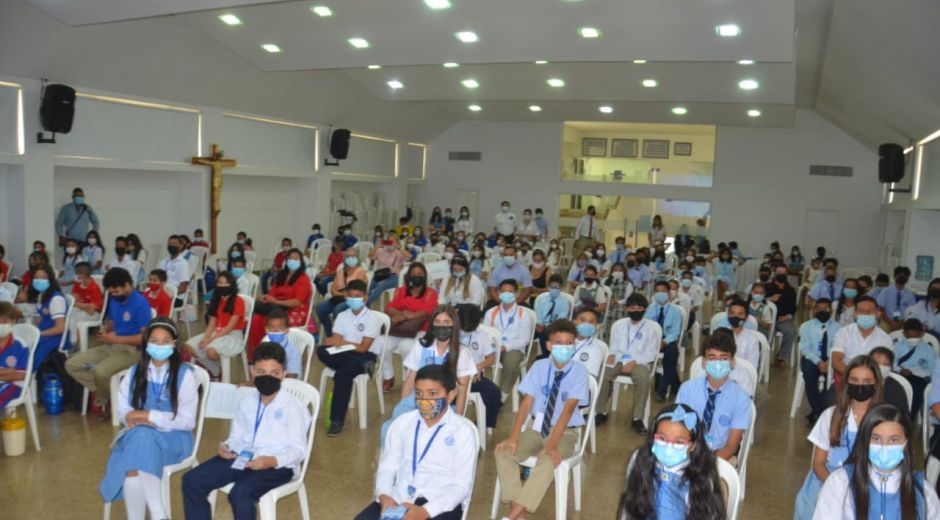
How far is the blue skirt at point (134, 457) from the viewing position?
3771 mm

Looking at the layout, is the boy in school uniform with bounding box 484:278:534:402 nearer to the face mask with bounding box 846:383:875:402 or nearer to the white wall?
the face mask with bounding box 846:383:875:402

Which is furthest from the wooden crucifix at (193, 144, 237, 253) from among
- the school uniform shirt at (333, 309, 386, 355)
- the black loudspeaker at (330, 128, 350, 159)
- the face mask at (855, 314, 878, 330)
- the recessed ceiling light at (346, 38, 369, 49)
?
the face mask at (855, 314, 878, 330)

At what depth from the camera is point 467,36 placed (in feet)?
31.9

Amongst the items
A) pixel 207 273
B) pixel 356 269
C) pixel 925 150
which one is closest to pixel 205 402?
pixel 356 269

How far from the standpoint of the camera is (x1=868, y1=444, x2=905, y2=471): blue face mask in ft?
9.37

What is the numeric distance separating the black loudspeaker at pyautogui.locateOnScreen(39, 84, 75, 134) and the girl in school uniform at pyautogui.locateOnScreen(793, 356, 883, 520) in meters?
9.78

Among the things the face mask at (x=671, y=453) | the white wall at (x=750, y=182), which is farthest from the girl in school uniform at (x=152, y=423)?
the white wall at (x=750, y=182)

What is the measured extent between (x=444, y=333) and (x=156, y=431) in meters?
1.80

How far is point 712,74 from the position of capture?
12633mm

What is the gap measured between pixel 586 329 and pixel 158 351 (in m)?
2.97

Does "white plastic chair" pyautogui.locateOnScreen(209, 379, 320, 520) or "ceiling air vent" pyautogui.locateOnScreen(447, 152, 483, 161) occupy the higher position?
"ceiling air vent" pyautogui.locateOnScreen(447, 152, 483, 161)

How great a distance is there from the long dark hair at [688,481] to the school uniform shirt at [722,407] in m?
1.25

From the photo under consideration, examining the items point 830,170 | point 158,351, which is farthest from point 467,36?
point 830,170

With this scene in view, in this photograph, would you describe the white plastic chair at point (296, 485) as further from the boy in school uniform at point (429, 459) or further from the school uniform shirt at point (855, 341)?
the school uniform shirt at point (855, 341)
